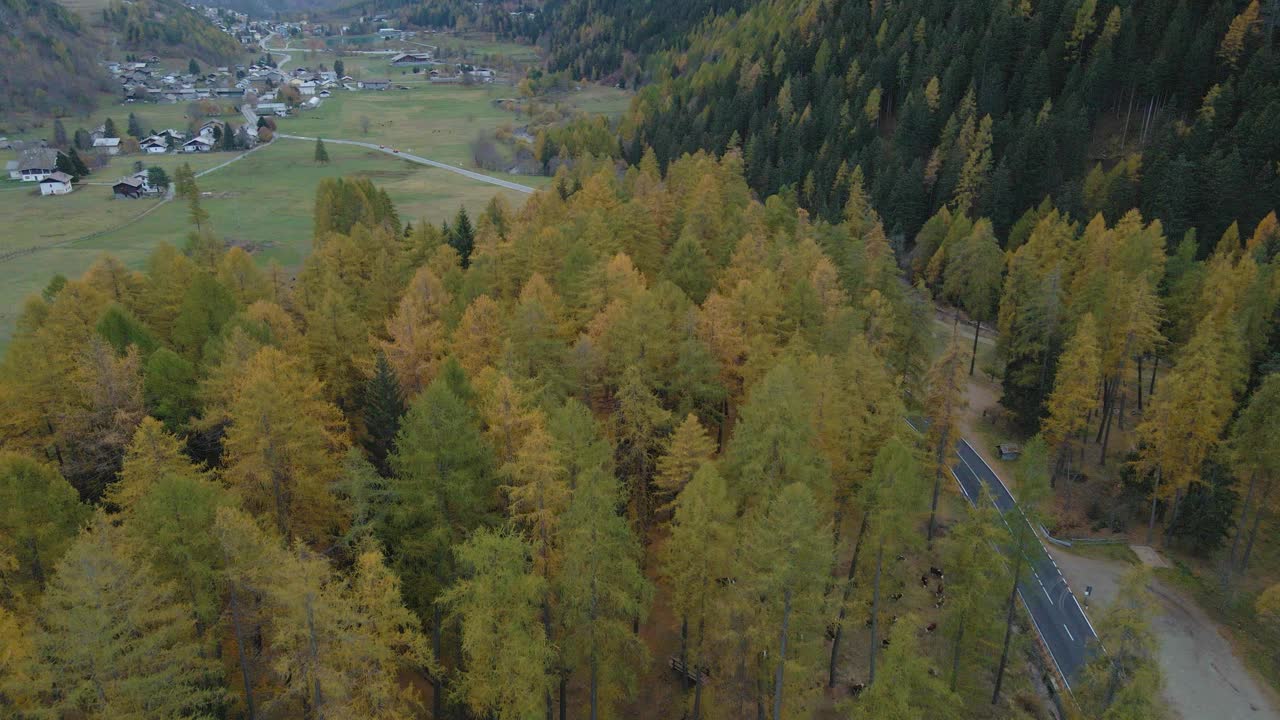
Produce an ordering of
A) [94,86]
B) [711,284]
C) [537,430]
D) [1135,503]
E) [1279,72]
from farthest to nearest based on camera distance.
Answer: [94,86] → [1279,72] → [711,284] → [1135,503] → [537,430]

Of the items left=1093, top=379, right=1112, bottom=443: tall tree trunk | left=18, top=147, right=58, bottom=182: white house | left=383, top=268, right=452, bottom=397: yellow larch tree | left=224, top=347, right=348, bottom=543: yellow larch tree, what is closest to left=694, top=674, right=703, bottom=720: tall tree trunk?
left=224, top=347, right=348, bottom=543: yellow larch tree

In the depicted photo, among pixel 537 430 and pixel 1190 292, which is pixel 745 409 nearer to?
pixel 537 430


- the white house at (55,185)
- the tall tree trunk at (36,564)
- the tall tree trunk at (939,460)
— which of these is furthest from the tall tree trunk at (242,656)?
the white house at (55,185)

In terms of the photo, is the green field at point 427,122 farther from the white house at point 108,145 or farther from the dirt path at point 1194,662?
the dirt path at point 1194,662

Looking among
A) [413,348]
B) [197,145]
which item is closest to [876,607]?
[413,348]

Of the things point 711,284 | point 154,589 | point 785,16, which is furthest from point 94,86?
point 154,589

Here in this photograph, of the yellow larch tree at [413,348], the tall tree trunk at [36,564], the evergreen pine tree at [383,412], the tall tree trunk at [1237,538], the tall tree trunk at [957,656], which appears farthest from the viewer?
the yellow larch tree at [413,348]

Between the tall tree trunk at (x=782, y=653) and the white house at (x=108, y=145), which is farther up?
the tall tree trunk at (x=782, y=653)
